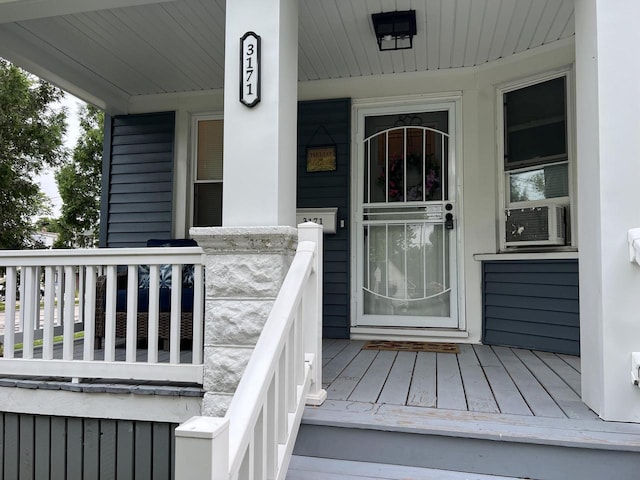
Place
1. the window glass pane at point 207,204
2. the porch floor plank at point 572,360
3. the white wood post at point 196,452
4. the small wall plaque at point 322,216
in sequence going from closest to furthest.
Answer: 1. the white wood post at point 196,452
2. the porch floor plank at point 572,360
3. the small wall plaque at point 322,216
4. the window glass pane at point 207,204

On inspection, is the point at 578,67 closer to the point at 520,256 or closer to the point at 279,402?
the point at 520,256

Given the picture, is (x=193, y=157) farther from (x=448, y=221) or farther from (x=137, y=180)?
(x=448, y=221)

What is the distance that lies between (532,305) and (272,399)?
2704 mm

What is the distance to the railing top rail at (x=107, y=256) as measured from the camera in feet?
7.84

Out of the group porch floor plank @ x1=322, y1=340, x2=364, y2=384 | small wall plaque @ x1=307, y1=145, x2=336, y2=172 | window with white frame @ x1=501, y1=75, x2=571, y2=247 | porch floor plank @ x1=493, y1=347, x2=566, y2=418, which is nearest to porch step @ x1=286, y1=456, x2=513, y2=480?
porch floor plank @ x1=493, y1=347, x2=566, y2=418

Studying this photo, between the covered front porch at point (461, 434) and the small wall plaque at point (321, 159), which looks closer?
the covered front porch at point (461, 434)

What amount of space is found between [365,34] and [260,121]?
1.61 meters

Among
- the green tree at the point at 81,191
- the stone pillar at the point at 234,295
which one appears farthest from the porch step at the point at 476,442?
the green tree at the point at 81,191

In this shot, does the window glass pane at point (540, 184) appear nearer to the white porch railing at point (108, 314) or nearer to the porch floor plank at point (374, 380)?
the porch floor plank at point (374, 380)

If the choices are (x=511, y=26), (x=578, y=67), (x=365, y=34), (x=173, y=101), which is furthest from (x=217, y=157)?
(x=578, y=67)

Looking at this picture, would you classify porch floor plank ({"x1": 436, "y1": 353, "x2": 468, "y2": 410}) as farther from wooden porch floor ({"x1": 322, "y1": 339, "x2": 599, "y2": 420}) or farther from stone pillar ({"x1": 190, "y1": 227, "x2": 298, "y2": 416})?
stone pillar ({"x1": 190, "y1": 227, "x2": 298, "y2": 416})

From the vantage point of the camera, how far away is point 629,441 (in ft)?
5.46

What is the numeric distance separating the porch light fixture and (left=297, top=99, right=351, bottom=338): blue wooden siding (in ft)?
3.07

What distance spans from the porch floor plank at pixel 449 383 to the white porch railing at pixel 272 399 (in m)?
0.59
